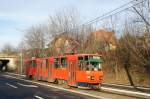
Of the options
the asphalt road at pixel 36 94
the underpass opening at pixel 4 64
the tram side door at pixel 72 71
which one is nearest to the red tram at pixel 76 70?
the tram side door at pixel 72 71

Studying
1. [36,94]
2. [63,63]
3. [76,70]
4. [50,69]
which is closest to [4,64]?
Result: [50,69]

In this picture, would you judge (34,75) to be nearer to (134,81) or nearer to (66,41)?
→ (134,81)

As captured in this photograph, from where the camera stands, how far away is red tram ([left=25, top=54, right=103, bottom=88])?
29.0 m

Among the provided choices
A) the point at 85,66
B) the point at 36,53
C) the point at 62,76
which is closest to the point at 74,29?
the point at 36,53

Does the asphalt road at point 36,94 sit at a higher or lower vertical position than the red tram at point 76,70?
lower

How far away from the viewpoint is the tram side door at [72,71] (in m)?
30.4

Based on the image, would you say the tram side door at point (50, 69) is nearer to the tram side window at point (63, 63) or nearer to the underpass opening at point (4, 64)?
the tram side window at point (63, 63)

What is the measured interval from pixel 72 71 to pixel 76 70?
84 cm

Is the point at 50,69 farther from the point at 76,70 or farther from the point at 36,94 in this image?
the point at 36,94

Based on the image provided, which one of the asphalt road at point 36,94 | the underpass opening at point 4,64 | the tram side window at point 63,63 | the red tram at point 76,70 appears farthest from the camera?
the underpass opening at point 4,64

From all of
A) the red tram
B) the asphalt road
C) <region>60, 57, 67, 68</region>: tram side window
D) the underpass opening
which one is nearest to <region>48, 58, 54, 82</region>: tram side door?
the red tram

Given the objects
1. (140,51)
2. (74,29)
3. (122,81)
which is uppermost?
(74,29)

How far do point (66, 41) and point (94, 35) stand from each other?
8.35 meters

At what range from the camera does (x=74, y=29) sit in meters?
65.3
